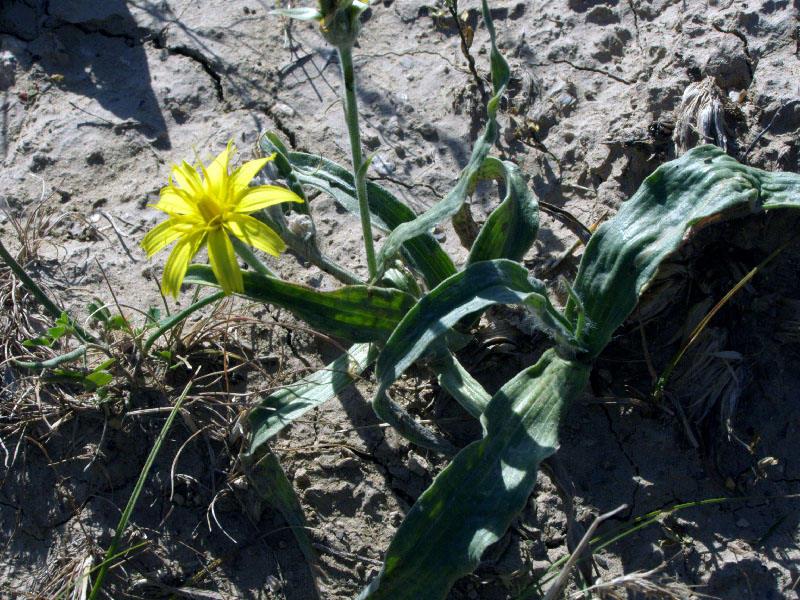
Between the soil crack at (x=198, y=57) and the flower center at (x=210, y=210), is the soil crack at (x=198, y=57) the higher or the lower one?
the higher one

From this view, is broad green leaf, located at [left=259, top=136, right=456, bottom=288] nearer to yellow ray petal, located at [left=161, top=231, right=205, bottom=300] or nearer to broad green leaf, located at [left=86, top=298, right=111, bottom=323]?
yellow ray petal, located at [left=161, top=231, right=205, bottom=300]

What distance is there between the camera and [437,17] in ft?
10.8

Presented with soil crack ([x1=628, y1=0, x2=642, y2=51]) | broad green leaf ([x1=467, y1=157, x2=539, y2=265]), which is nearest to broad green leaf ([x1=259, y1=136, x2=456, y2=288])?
broad green leaf ([x1=467, y1=157, x2=539, y2=265])

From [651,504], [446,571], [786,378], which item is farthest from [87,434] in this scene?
[786,378]

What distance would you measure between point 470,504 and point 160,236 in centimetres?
116

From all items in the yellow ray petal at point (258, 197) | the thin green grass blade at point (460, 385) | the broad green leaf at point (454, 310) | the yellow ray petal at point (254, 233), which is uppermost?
the yellow ray petal at point (258, 197)

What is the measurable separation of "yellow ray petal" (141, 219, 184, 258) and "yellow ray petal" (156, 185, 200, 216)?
0.14 ft

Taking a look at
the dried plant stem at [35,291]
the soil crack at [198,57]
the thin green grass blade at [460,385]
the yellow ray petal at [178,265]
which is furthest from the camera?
the soil crack at [198,57]

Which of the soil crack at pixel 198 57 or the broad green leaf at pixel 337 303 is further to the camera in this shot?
the soil crack at pixel 198 57

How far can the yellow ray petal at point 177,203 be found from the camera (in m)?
1.81

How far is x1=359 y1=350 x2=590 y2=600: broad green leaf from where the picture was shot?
1.68 m

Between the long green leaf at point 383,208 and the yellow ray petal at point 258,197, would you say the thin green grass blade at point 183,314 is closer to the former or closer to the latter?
the yellow ray petal at point 258,197

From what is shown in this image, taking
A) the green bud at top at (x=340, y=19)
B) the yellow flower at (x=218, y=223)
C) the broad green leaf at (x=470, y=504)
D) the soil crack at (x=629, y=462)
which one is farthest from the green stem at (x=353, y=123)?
the soil crack at (x=629, y=462)

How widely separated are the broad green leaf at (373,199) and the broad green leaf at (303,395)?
37cm
